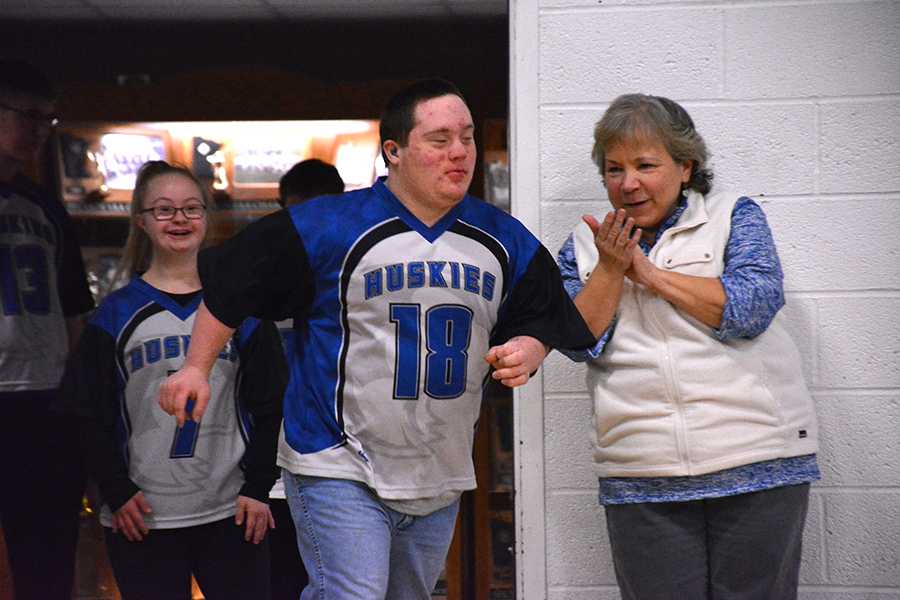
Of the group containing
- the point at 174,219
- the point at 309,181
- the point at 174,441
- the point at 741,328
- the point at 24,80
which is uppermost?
the point at 24,80

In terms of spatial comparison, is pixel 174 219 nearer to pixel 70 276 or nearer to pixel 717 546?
pixel 70 276

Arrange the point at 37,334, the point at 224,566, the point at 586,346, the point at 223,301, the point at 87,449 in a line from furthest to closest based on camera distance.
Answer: the point at 37,334 < the point at 87,449 < the point at 224,566 < the point at 586,346 < the point at 223,301

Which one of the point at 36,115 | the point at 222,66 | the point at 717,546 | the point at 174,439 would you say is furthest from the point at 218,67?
the point at 717,546

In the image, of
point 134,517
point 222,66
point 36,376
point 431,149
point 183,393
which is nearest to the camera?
point 183,393

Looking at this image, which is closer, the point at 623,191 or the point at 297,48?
the point at 623,191

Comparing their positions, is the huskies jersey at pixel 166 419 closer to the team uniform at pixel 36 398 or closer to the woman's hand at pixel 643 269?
the team uniform at pixel 36 398

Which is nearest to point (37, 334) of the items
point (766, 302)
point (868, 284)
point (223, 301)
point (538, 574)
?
point (223, 301)

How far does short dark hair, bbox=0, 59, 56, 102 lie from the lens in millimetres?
3195

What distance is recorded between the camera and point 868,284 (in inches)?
110

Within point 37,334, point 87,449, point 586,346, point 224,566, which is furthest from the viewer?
point 37,334

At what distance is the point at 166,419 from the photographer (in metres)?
2.68

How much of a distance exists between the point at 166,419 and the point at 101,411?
0.17m

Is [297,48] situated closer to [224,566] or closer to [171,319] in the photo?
[171,319]

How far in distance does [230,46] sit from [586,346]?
157 centimetres
